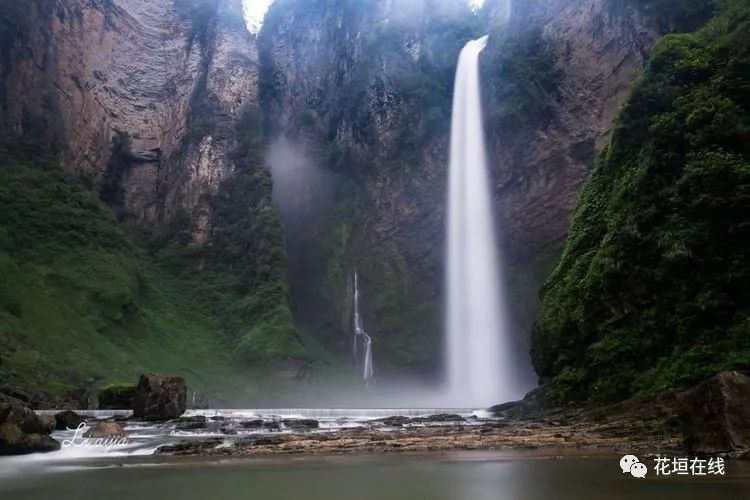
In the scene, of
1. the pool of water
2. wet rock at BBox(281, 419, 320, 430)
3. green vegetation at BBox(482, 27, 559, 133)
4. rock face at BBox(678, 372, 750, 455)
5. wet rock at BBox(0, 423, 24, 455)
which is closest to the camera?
the pool of water

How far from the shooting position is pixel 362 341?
41.6m

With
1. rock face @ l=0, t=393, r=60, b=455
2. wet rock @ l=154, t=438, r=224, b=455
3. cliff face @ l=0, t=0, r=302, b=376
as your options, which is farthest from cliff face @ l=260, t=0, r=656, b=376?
rock face @ l=0, t=393, r=60, b=455

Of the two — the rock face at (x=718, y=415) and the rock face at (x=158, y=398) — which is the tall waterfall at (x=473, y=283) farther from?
the rock face at (x=718, y=415)

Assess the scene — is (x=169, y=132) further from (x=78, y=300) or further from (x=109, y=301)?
(x=78, y=300)

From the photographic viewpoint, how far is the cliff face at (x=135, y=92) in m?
43.1

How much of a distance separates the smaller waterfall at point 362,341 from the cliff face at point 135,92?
14.6 metres

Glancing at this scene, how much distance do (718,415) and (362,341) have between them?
35.9 m

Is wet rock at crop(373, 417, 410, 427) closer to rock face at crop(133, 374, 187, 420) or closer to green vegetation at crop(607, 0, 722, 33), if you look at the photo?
rock face at crop(133, 374, 187, 420)

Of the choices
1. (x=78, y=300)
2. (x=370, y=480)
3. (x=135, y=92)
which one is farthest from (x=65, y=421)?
(x=135, y=92)

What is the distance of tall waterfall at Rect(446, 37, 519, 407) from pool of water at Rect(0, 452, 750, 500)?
26618mm

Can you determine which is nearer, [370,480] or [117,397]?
[370,480]

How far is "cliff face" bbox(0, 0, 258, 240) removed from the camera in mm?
43125

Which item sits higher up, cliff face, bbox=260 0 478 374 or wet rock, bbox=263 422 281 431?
cliff face, bbox=260 0 478 374

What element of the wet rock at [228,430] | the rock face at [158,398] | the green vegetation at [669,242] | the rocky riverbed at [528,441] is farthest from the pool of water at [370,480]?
the rock face at [158,398]
